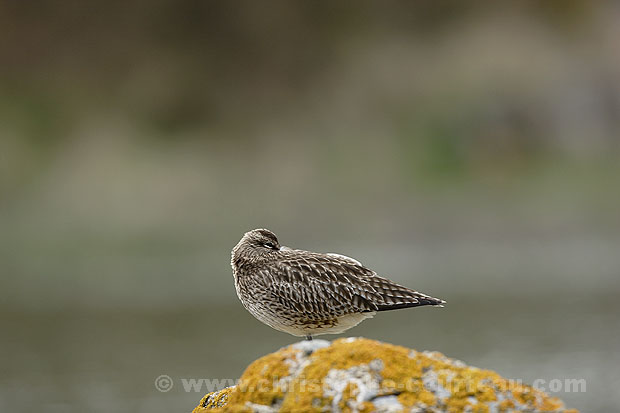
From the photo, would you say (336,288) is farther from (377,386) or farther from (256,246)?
(377,386)

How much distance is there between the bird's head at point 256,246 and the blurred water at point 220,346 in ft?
73.6

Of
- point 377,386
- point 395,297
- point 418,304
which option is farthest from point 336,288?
point 377,386

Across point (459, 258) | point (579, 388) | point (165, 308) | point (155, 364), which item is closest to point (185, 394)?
point (155, 364)

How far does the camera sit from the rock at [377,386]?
8734mm

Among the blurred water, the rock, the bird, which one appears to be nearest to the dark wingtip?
the bird

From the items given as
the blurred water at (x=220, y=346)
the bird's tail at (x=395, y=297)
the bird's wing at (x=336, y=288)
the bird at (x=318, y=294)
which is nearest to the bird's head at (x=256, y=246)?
the bird at (x=318, y=294)

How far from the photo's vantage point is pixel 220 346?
64688 mm

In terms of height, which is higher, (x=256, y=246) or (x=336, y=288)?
(x=256, y=246)

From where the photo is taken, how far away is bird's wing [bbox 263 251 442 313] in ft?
42.8

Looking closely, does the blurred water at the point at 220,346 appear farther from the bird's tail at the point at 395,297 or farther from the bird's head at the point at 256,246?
the bird's tail at the point at 395,297

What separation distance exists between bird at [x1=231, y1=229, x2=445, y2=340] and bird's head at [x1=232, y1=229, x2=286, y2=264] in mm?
290

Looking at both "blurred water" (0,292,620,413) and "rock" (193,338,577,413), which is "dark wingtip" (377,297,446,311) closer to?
"rock" (193,338,577,413)

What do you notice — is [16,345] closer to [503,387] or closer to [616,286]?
[616,286]

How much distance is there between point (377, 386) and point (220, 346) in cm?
5655
